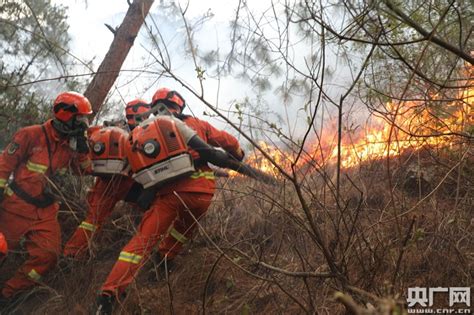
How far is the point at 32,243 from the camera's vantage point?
368 centimetres

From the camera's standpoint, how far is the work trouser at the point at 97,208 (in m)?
3.70

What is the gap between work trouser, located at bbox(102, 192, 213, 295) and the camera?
2.82 m

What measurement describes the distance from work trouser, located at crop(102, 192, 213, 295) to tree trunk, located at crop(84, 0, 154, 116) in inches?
101

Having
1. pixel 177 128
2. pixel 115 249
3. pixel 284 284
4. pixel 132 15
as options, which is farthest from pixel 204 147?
pixel 132 15

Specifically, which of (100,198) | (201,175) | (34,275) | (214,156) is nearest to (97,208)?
(100,198)

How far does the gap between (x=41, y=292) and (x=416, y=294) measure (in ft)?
11.4

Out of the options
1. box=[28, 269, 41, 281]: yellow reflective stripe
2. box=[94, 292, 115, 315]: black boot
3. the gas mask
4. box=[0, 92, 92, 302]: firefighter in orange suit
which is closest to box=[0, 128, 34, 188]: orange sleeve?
box=[0, 92, 92, 302]: firefighter in orange suit

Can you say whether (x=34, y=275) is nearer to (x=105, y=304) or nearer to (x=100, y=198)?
(x=100, y=198)

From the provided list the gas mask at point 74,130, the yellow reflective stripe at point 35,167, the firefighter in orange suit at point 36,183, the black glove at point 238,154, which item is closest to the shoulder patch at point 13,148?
the firefighter in orange suit at point 36,183

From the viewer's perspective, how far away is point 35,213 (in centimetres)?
372

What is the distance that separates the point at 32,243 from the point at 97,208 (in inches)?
27.6

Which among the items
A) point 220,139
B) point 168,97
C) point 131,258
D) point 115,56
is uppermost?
point 115,56

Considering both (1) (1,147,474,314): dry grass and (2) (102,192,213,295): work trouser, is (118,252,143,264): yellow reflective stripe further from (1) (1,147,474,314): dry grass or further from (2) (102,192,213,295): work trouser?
(1) (1,147,474,314): dry grass

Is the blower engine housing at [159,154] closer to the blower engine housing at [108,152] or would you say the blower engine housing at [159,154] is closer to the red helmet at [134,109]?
the blower engine housing at [108,152]
